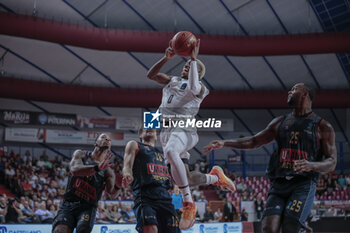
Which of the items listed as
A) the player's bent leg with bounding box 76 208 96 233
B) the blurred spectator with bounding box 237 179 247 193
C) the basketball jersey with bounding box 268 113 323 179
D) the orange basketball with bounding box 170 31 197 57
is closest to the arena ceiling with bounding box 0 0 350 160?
the blurred spectator with bounding box 237 179 247 193

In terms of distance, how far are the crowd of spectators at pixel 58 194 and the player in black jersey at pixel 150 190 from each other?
389 centimetres

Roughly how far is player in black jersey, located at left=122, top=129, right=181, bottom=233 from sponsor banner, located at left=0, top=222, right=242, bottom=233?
7.21m

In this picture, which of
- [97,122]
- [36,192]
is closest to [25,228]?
[36,192]

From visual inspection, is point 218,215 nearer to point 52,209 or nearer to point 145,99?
point 52,209

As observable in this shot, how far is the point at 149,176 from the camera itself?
19.5 ft

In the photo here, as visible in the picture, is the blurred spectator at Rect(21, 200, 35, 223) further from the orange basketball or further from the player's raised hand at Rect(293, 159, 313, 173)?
the player's raised hand at Rect(293, 159, 313, 173)

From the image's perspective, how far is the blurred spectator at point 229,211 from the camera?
15.6 metres

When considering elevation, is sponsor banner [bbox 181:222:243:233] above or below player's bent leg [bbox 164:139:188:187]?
below

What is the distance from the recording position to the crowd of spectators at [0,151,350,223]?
530 inches

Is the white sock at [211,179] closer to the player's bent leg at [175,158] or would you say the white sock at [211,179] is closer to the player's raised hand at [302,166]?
the player's bent leg at [175,158]

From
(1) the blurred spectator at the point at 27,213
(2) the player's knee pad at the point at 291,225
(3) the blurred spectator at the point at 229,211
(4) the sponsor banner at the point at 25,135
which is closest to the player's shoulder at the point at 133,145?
(2) the player's knee pad at the point at 291,225

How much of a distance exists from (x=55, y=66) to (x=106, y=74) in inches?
101

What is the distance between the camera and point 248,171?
2516 centimetres

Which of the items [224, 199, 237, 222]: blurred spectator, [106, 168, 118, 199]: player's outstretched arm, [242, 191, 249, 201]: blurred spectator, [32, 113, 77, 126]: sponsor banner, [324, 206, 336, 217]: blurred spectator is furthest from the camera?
[32, 113, 77, 126]: sponsor banner
